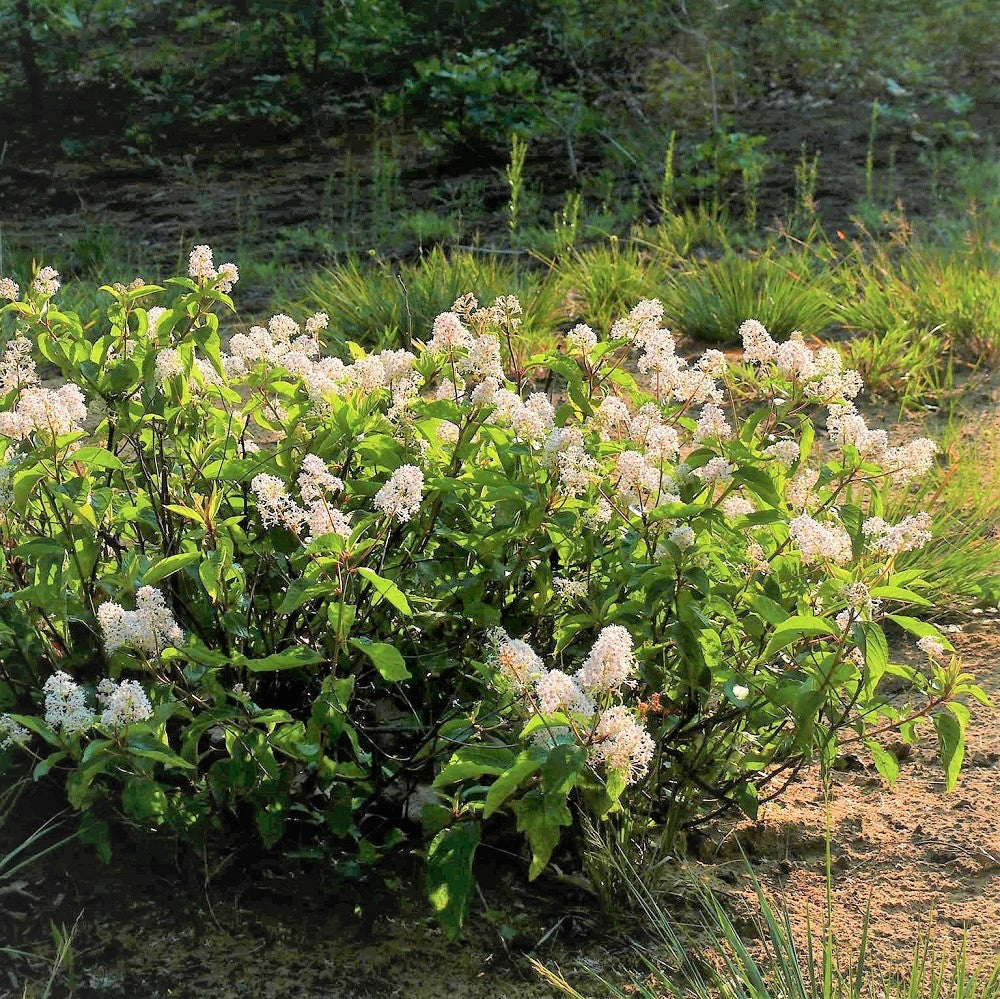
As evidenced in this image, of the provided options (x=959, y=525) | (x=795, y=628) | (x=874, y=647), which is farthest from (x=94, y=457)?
(x=959, y=525)

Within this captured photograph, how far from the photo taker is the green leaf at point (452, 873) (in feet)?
6.21

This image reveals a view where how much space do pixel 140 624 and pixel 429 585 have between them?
59cm

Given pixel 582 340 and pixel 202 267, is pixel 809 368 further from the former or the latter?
pixel 202 267

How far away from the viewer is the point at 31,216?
744cm

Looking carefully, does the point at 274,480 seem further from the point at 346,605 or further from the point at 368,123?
the point at 368,123

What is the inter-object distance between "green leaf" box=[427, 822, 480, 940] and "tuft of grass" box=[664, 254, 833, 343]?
3107mm

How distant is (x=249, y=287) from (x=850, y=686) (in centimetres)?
421

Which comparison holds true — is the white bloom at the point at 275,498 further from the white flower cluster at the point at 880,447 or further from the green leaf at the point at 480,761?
the white flower cluster at the point at 880,447

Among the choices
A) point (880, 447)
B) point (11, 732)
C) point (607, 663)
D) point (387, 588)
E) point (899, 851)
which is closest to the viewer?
point (607, 663)

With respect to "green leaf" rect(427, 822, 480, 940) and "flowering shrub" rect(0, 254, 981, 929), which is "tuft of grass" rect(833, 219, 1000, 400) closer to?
"flowering shrub" rect(0, 254, 981, 929)

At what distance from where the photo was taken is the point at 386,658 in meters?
1.85

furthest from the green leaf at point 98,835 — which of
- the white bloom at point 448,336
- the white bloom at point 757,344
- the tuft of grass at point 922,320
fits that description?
the tuft of grass at point 922,320

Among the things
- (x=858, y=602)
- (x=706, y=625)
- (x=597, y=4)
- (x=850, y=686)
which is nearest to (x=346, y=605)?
(x=706, y=625)

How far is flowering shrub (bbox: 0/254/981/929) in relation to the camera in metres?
1.88
